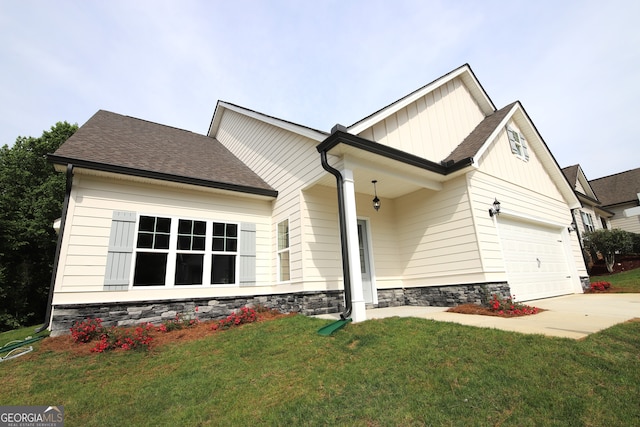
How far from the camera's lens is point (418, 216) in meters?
8.84

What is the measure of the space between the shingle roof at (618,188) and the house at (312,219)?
15937mm

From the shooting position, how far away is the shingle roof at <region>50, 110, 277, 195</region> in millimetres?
7016

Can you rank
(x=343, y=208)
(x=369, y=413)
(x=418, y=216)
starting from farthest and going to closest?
(x=418, y=216) < (x=343, y=208) < (x=369, y=413)

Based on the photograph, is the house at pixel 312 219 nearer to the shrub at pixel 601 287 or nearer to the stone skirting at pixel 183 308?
the stone skirting at pixel 183 308

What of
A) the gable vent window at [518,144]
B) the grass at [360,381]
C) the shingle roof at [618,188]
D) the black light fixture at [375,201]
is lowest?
the grass at [360,381]

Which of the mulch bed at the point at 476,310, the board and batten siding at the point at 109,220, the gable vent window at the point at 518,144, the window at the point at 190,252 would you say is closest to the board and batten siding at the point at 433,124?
the gable vent window at the point at 518,144

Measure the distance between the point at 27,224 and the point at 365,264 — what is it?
53.9 feet

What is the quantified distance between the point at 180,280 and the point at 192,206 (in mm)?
1883

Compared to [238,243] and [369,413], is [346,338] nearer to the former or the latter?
[369,413]

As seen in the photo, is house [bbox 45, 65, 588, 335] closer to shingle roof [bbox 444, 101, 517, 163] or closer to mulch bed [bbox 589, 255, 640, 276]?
shingle roof [bbox 444, 101, 517, 163]

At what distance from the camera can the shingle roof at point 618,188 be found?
2036 centimetres

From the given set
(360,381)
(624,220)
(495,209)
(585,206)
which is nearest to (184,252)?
(360,381)

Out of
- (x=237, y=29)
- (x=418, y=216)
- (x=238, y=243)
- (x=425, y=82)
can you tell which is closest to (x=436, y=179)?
(x=418, y=216)

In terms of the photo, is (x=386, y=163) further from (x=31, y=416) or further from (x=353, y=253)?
(x=31, y=416)
